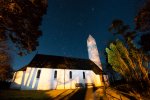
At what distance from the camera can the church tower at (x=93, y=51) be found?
38.3 meters

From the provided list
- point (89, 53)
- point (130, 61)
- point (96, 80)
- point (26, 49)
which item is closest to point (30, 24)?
point (26, 49)

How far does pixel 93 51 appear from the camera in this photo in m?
39.6

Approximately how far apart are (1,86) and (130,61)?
24.6m

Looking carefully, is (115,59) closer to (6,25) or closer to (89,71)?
(6,25)

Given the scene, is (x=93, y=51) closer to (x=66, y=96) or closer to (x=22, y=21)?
(x=66, y=96)

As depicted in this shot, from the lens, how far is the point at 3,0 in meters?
8.86

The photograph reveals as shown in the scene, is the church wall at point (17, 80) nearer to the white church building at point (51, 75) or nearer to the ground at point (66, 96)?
the white church building at point (51, 75)

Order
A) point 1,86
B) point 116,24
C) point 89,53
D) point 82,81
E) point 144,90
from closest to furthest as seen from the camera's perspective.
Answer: point 144,90, point 116,24, point 1,86, point 82,81, point 89,53

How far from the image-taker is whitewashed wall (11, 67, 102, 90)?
22.9 m

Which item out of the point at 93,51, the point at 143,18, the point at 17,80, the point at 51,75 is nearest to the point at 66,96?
the point at 143,18

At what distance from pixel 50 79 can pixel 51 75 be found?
0.94 meters

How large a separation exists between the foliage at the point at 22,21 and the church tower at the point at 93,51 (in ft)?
92.1

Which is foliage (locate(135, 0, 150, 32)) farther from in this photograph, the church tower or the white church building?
the church tower

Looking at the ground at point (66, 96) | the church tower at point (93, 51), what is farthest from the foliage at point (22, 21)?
the church tower at point (93, 51)
